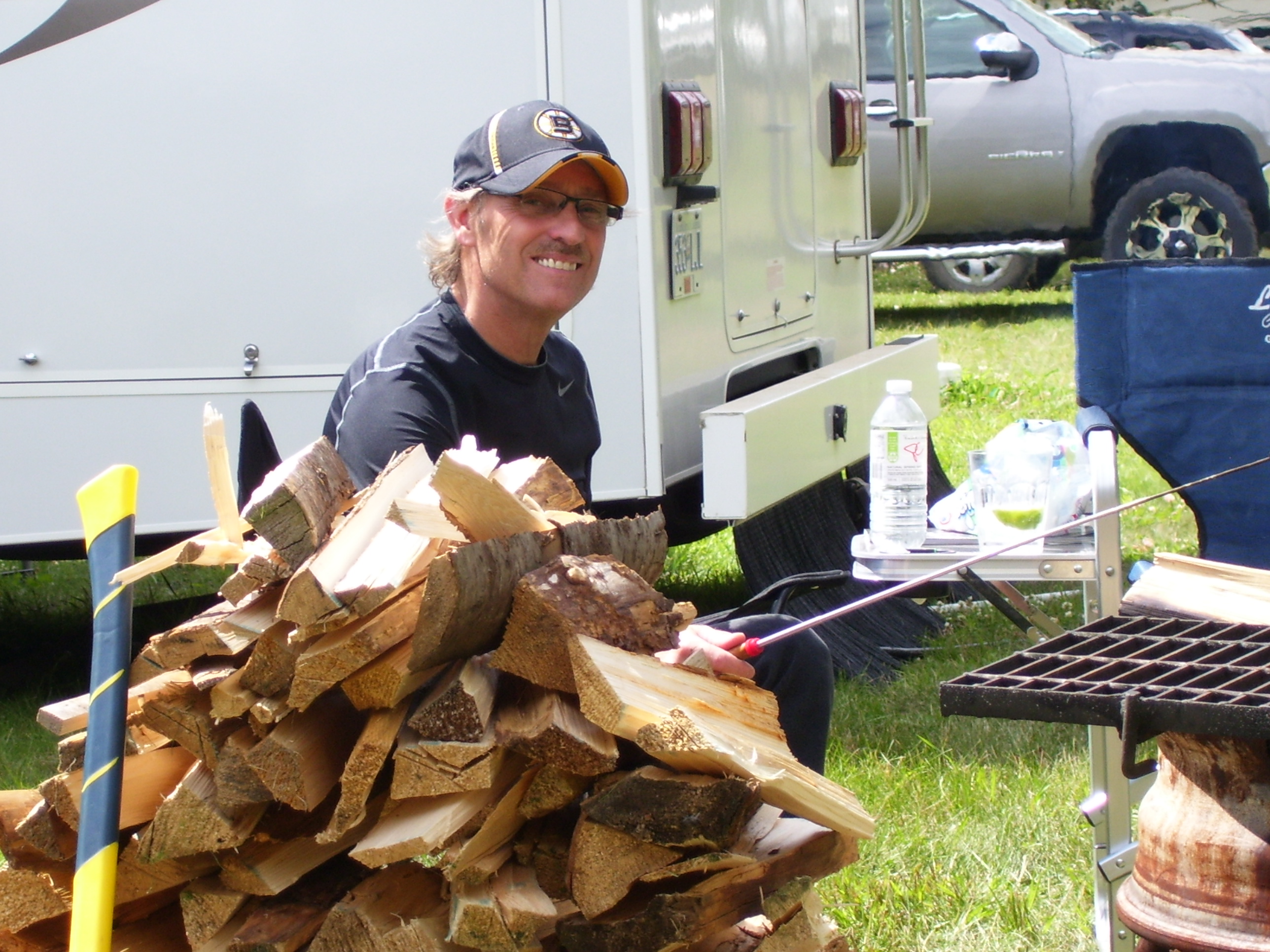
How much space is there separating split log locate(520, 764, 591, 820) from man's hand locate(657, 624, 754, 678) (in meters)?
0.21

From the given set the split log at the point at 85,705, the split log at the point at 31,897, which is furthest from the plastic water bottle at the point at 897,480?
the split log at the point at 31,897

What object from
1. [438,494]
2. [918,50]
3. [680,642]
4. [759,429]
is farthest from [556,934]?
[918,50]

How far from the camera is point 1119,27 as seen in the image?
38.2 ft

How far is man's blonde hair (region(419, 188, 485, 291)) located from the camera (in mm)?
2875

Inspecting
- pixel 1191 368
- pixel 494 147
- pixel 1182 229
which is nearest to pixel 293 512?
pixel 494 147

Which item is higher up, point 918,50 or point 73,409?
point 918,50

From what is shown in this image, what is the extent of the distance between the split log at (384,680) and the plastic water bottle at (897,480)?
1.43 m

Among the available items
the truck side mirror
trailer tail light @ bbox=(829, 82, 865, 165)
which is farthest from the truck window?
trailer tail light @ bbox=(829, 82, 865, 165)

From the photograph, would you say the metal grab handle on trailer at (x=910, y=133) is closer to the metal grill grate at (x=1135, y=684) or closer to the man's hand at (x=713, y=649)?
the man's hand at (x=713, y=649)

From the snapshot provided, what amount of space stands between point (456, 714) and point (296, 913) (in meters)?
0.42

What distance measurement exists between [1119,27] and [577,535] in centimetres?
1092

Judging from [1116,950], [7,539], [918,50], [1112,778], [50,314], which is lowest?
[1116,950]

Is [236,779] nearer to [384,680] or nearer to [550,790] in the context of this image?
[384,680]

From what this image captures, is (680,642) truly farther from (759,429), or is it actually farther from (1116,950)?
(759,429)
